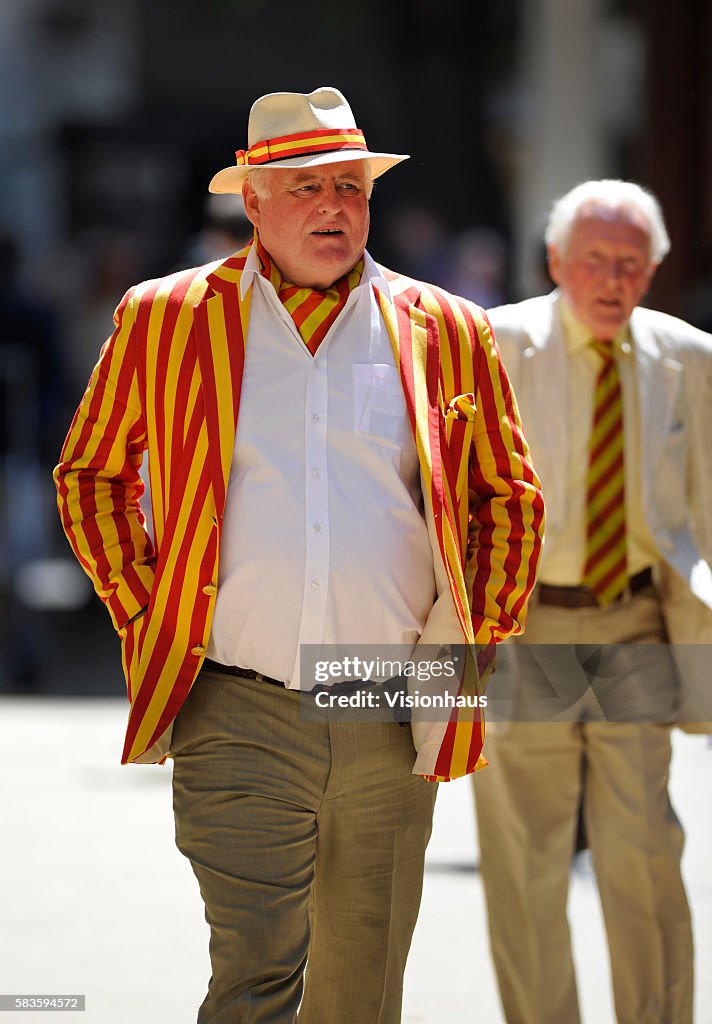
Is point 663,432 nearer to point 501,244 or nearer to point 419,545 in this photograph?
point 419,545

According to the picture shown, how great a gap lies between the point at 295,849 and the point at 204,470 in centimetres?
77

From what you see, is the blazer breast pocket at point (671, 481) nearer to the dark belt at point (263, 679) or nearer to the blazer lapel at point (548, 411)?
the blazer lapel at point (548, 411)

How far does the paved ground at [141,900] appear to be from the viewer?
17.7 feet

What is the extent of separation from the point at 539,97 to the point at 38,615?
5.42 metres

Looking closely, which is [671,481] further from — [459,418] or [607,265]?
[459,418]

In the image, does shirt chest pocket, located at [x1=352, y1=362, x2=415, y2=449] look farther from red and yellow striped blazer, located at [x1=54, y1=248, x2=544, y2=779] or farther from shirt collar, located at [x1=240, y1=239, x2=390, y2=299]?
shirt collar, located at [x1=240, y1=239, x2=390, y2=299]

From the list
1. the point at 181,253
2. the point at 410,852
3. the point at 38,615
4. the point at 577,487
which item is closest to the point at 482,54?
the point at 181,253

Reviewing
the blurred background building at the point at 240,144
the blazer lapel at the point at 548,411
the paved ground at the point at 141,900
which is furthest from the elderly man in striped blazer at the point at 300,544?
the blurred background building at the point at 240,144

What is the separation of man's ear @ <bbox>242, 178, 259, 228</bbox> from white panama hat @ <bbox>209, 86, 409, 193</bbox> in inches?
1.4

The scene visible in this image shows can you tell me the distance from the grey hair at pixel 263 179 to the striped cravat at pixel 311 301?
0.14 metres

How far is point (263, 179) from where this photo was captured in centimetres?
390

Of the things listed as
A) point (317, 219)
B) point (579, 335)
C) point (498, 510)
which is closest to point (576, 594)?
point (579, 335)

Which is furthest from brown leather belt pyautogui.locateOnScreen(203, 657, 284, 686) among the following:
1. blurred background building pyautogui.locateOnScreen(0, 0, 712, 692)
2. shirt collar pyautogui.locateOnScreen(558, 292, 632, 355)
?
blurred background building pyautogui.locateOnScreen(0, 0, 712, 692)

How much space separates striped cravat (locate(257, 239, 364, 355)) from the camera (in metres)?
3.87
